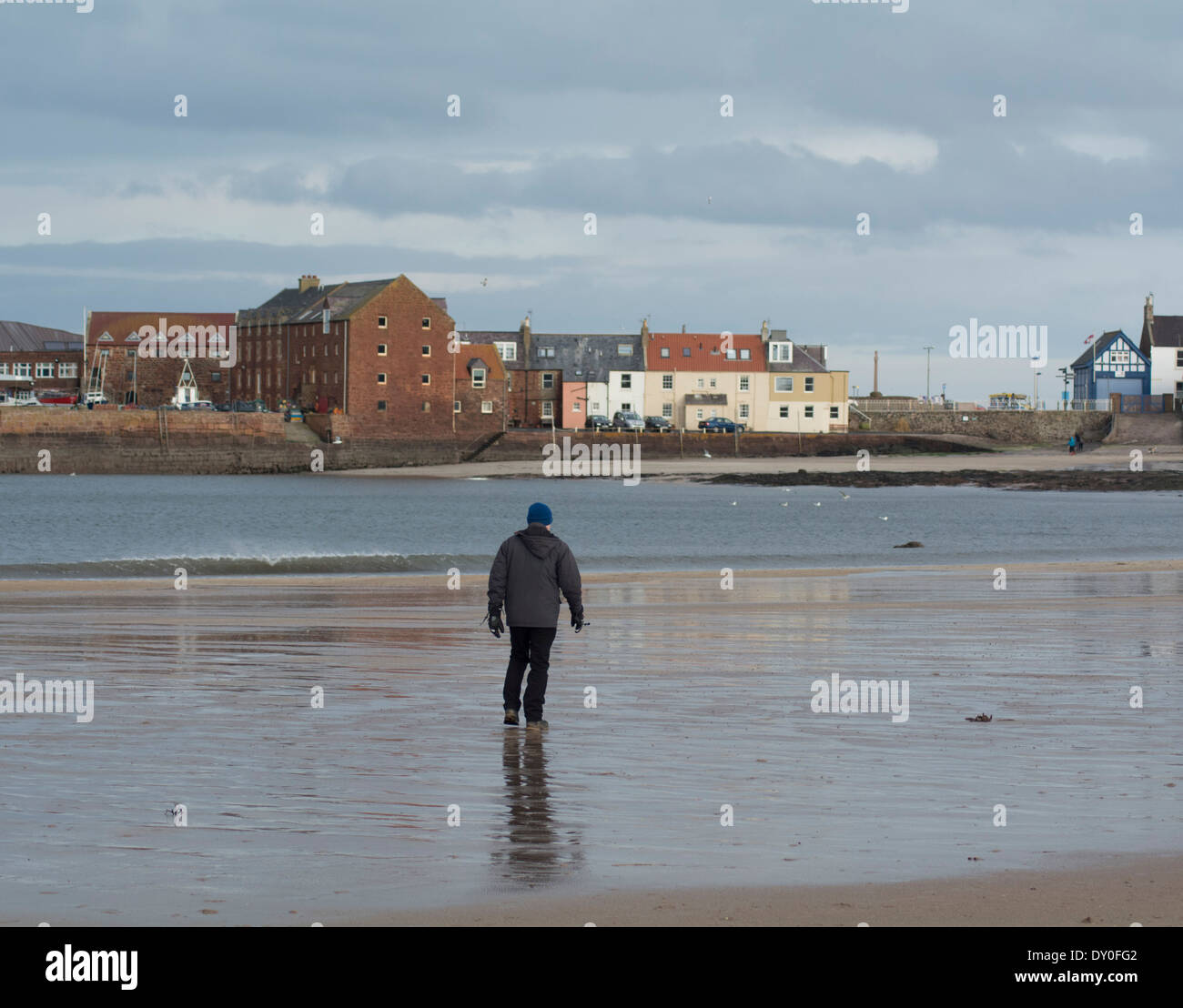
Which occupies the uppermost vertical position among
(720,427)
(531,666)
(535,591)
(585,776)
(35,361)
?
(35,361)

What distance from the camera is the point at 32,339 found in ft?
513

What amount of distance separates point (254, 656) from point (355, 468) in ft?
314

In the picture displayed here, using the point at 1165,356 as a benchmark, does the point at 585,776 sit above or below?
below

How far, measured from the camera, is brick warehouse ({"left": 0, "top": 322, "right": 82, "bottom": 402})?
458 ft

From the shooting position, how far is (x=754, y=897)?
7.20 m

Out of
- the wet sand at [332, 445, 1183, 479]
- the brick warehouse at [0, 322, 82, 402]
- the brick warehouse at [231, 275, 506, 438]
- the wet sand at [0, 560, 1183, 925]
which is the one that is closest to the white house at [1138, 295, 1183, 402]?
the wet sand at [332, 445, 1183, 479]

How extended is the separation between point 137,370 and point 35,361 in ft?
68.3

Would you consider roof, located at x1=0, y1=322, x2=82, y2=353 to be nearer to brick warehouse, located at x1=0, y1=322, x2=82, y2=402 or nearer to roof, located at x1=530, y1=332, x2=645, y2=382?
brick warehouse, located at x1=0, y1=322, x2=82, y2=402

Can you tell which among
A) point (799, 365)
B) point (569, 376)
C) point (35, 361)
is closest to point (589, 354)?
point (569, 376)

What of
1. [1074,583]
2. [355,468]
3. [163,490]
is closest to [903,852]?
[1074,583]

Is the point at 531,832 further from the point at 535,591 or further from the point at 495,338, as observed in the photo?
the point at 495,338

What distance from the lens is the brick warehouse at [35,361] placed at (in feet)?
458

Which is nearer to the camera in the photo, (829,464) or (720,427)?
(829,464)
